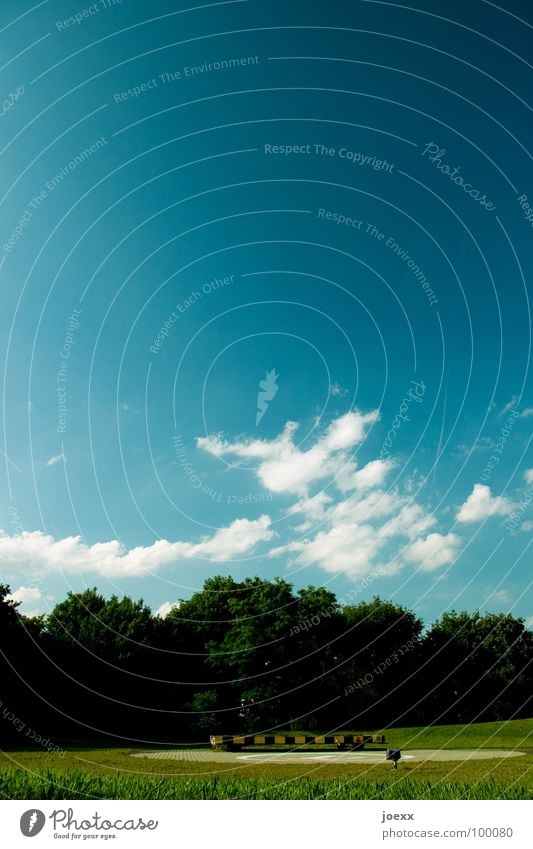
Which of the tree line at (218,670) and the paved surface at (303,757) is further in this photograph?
the tree line at (218,670)

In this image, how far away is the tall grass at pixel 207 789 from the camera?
11.7m

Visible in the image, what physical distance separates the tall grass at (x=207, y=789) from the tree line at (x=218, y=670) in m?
25.8

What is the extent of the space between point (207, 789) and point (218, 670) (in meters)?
40.0

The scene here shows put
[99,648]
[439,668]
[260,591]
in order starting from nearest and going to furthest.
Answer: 1. [99,648]
2. [260,591]
3. [439,668]

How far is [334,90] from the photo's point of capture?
→ 1591 centimetres

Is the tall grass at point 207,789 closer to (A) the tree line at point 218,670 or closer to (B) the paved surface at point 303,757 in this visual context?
(B) the paved surface at point 303,757

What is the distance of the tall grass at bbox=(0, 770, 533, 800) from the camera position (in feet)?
38.3

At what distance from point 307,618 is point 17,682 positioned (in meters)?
22.5

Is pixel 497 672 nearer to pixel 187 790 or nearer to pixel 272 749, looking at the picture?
pixel 272 749
